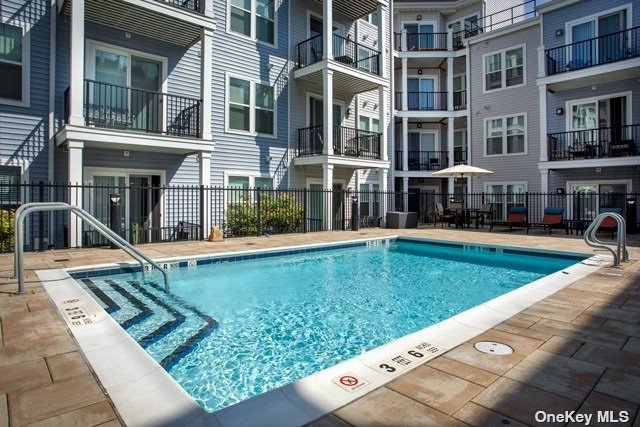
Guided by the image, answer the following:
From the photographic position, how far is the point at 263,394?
8.31ft

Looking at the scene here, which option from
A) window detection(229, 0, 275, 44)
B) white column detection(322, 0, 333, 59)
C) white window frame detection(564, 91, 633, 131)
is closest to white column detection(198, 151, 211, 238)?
window detection(229, 0, 275, 44)

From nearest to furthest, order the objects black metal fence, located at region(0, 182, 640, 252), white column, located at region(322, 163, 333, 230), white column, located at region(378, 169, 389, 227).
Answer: black metal fence, located at region(0, 182, 640, 252)
white column, located at region(322, 163, 333, 230)
white column, located at region(378, 169, 389, 227)

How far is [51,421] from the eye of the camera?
218cm

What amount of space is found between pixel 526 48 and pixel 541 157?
19.6 feet

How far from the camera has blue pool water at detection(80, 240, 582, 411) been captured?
385 centimetres

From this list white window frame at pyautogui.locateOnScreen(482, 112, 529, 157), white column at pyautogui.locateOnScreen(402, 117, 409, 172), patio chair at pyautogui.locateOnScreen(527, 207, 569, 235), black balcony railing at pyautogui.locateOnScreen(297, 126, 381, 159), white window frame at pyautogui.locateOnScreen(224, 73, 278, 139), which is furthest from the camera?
white column at pyautogui.locateOnScreen(402, 117, 409, 172)

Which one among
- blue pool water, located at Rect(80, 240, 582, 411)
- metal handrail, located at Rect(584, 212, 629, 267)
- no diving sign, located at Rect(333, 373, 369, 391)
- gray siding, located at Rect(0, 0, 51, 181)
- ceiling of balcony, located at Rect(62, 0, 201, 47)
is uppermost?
ceiling of balcony, located at Rect(62, 0, 201, 47)

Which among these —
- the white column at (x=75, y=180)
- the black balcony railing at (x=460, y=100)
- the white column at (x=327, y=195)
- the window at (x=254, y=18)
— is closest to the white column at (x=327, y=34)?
the window at (x=254, y=18)

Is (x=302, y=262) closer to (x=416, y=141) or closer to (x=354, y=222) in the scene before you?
(x=354, y=222)

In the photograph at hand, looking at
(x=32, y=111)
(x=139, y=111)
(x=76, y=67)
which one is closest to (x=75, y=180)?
(x=32, y=111)

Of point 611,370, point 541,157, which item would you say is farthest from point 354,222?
point 611,370

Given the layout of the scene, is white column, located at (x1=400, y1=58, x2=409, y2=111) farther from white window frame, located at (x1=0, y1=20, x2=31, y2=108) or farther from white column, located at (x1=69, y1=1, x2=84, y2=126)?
white window frame, located at (x1=0, y1=20, x2=31, y2=108)

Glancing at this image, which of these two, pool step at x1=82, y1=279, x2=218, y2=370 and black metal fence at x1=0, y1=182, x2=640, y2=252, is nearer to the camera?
pool step at x1=82, y1=279, x2=218, y2=370

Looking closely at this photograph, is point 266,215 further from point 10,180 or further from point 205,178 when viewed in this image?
point 10,180
